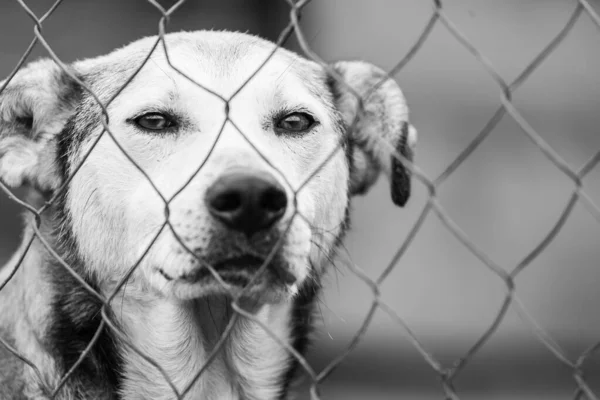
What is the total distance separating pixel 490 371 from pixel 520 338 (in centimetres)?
37

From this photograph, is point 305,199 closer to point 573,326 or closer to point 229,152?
point 229,152

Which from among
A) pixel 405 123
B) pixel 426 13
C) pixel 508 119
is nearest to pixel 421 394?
pixel 508 119

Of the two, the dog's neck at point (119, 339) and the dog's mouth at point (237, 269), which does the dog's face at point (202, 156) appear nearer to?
the dog's mouth at point (237, 269)

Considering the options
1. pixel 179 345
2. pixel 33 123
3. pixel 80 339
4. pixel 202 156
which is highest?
pixel 202 156

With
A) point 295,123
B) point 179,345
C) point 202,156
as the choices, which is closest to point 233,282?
point 202,156

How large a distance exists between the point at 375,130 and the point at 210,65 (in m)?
0.79

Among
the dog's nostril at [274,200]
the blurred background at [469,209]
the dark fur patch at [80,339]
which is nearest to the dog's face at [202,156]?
the dog's nostril at [274,200]

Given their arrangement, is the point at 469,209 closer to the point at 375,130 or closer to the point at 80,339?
the point at 375,130

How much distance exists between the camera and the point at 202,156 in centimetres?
251

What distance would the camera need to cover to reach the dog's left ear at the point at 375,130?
3117 mm

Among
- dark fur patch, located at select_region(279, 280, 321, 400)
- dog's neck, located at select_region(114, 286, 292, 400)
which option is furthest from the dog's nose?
dark fur patch, located at select_region(279, 280, 321, 400)

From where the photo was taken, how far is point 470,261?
248 inches

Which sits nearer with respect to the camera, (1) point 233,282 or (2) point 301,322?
(1) point 233,282

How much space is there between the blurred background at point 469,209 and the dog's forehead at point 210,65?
3041 millimetres
